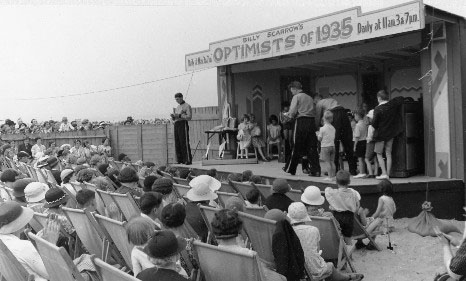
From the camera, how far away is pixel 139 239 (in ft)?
11.1

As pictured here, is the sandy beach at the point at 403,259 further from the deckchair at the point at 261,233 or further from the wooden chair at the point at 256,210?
the deckchair at the point at 261,233

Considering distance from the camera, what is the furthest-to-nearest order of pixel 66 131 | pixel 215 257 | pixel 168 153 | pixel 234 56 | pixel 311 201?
pixel 66 131 < pixel 168 153 < pixel 234 56 < pixel 311 201 < pixel 215 257

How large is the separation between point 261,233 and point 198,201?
0.93 m

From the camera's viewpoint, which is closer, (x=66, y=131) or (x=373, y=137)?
(x=373, y=137)

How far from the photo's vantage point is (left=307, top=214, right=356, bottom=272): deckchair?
4.91 m

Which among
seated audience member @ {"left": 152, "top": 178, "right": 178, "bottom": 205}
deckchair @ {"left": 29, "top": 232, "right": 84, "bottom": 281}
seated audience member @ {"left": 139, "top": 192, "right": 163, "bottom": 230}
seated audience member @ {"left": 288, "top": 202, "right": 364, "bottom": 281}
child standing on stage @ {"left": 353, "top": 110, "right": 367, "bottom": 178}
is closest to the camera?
deckchair @ {"left": 29, "top": 232, "right": 84, "bottom": 281}

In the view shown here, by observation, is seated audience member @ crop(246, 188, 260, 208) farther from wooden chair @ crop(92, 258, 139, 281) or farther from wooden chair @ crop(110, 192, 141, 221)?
wooden chair @ crop(92, 258, 139, 281)

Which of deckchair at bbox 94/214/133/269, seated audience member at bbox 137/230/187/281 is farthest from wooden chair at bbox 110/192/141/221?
seated audience member at bbox 137/230/187/281

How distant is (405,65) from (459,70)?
3712 mm

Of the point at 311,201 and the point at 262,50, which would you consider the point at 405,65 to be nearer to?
the point at 262,50

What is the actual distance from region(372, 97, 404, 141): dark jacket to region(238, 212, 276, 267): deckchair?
15.2 ft

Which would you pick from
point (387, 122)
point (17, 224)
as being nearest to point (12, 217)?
point (17, 224)

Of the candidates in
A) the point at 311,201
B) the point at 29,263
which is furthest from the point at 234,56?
the point at 29,263

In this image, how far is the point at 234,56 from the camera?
12.2m
